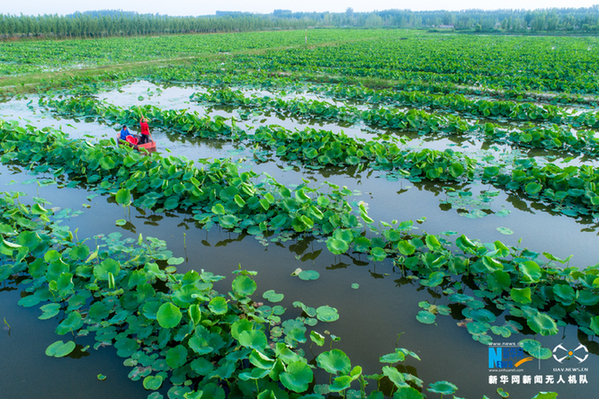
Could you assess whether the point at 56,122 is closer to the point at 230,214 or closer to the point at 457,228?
the point at 230,214

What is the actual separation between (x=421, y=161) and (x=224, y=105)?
28.0 feet

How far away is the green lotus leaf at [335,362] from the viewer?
2.48 metres

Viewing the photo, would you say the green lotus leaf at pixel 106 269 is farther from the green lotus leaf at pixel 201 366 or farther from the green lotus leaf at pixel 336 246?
the green lotus leaf at pixel 336 246

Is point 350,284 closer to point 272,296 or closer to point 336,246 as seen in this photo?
point 336,246

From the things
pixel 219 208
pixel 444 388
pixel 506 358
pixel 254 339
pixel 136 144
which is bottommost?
pixel 506 358

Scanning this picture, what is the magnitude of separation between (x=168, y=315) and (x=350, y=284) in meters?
2.02

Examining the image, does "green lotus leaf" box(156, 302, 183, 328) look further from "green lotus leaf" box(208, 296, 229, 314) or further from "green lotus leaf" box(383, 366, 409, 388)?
"green lotus leaf" box(383, 366, 409, 388)

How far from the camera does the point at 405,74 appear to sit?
17.1 meters

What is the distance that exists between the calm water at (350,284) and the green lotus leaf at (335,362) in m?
0.51

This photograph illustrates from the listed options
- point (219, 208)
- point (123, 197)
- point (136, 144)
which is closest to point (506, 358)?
point (219, 208)

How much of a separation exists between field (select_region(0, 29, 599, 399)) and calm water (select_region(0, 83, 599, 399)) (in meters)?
0.02

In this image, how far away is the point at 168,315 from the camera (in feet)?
9.30

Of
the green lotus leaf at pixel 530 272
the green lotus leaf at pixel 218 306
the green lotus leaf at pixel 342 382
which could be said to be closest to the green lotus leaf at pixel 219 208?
the green lotus leaf at pixel 218 306

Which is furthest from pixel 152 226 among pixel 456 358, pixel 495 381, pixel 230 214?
pixel 495 381
